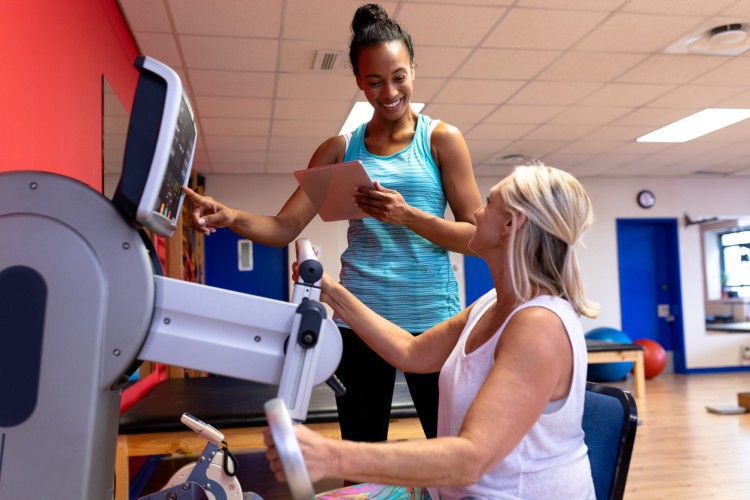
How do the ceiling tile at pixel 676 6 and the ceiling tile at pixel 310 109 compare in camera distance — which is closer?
the ceiling tile at pixel 676 6

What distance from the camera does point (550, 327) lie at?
1053 mm

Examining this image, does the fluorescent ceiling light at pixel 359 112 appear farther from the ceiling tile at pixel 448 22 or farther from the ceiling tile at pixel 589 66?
the ceiling tile at pixel 448 22

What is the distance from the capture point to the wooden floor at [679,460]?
3490 mm

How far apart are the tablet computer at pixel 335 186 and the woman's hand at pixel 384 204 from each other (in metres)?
0.02

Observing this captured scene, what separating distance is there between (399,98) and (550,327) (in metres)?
0.78

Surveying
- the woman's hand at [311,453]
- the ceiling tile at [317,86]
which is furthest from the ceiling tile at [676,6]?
the woman's hand at [311,453]

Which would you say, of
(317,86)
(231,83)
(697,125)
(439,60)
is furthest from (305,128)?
(697,125)

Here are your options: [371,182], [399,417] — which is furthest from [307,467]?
[399,417]

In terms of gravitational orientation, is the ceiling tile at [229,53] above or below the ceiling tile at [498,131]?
above


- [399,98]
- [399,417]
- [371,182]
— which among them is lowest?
[399,417]

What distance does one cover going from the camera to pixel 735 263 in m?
8.55

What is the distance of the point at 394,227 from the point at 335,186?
0.20m

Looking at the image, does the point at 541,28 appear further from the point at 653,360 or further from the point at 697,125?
the point at 653,360

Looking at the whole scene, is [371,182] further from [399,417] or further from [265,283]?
[265,283]
